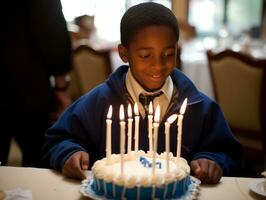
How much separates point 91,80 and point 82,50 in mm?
242

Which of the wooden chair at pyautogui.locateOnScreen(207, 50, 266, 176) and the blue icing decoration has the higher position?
the blue icing decoration

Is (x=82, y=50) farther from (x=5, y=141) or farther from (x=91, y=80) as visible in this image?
(x=5, y=141)

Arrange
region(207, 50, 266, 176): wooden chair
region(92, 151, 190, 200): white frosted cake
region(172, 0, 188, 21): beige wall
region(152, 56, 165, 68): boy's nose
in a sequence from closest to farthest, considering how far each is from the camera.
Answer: region(92, 151, 190, 200): white frosted cake → region(152, 56, 165, 68): boy's nose → region(207, 50, 266, 176): wooden chair → region(172, 0, 188, 21): beige wall

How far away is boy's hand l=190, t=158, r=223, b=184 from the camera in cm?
131

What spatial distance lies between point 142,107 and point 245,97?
188 cm

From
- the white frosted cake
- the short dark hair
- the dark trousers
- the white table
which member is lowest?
the dark trousers

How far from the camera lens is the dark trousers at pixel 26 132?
90.8 inches

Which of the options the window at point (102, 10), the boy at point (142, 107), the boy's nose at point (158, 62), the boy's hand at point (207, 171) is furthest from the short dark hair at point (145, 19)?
the window at point (102, 10)

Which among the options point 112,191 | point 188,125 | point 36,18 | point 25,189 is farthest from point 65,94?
point 112,191

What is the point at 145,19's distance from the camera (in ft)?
4.71

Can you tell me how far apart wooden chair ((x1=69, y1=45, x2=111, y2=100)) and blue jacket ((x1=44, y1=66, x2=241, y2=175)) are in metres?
2.15

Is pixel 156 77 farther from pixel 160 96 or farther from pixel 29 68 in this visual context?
pixel 29 68

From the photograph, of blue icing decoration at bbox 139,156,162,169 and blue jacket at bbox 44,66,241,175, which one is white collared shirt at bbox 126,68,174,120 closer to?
blue jacket at bbox 44,66,241,175

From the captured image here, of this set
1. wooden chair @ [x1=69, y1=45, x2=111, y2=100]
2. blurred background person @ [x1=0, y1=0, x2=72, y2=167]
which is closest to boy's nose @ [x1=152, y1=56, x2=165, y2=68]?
blurred background person @ [x1=0, y1=0, x2=72, y2=167]
